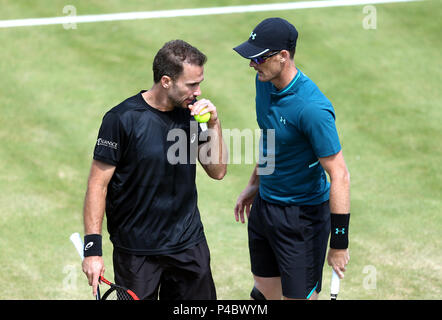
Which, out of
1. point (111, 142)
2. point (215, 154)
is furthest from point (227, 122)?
point (111, 142)

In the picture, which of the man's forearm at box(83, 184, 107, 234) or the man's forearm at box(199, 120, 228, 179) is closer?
the man's forearm at box(83, 184, 107, 234)

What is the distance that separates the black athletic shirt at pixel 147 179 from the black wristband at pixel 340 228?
115 cm

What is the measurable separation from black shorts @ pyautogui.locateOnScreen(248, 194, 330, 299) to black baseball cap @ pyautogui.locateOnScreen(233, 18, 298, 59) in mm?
1382

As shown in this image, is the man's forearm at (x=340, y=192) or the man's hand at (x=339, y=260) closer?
the man's forearm at (x=340, y=192)

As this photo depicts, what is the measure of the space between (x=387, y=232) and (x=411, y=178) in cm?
161

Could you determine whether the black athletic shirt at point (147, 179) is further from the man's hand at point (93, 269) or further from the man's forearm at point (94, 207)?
the man's hand at point (93, 269)

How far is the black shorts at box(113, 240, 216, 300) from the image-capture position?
5926 mm

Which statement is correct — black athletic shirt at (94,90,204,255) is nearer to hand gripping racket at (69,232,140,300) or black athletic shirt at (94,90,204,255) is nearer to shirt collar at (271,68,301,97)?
hand gripping racket at (69,232,140,300)

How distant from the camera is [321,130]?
580 centimetres

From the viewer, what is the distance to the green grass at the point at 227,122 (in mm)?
8578

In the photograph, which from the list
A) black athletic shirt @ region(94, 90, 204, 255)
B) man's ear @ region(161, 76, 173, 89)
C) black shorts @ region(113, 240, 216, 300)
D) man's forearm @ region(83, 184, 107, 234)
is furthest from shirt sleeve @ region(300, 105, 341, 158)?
man's forearm @ region(83, 184, 107, 234)

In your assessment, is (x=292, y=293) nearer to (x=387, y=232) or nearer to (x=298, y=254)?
(x=298, y=254)

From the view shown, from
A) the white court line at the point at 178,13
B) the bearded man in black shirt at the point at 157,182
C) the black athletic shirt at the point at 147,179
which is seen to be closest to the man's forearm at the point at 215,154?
the bearded man in black shirt at the point at 157,182
